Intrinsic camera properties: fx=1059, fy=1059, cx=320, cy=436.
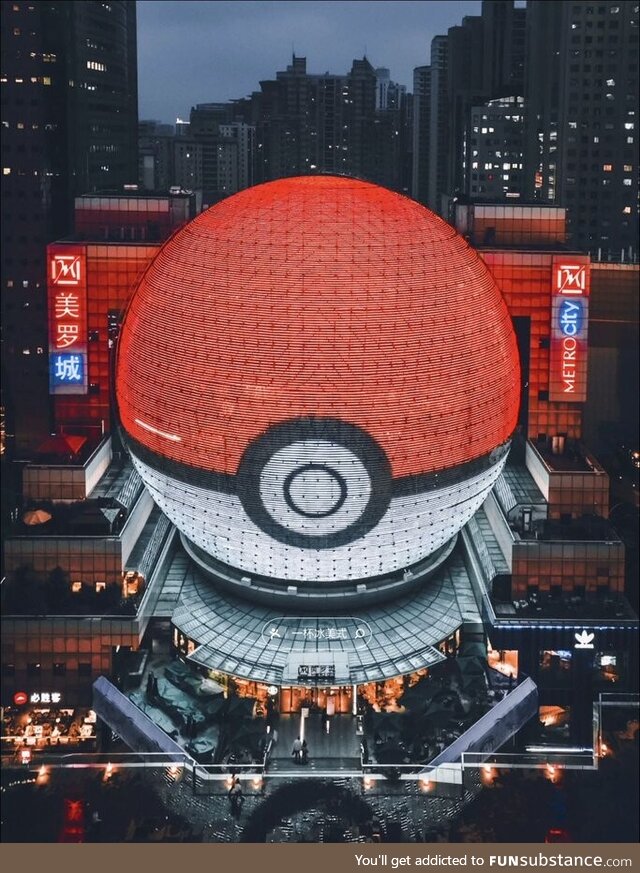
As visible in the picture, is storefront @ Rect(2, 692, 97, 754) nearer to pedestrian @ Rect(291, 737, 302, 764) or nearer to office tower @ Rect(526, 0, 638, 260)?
pedestrian @ Rect(291, 737, 302, 764)

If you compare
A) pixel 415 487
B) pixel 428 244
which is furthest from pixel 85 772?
pixel 428 244

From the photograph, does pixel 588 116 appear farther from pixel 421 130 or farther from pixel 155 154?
pixel 155 154

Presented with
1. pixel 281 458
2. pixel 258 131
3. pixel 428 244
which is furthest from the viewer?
pixel 258 131

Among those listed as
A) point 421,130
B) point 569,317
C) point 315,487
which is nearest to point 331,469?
point 315,487

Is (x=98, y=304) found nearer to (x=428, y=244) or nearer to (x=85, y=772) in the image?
(x=428, y=244)

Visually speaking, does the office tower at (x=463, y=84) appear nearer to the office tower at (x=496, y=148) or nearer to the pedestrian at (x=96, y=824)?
the office tower at (x=496, y=148)

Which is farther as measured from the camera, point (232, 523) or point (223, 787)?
point (232, 523)
